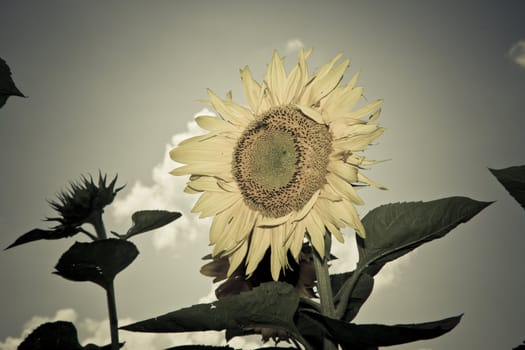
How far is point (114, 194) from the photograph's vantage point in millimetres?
3031

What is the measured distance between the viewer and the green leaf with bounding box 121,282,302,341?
1235 mm

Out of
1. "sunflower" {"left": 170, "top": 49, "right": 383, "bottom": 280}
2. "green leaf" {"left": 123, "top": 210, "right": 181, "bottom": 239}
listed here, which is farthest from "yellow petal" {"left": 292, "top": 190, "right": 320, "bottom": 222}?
"green leaf" {"left": 123, "top": 210, "right": 181, "bottom": 239}

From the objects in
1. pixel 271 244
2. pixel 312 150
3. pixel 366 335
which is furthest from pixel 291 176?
pixel 366 335

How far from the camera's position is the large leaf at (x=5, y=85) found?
1.47 meters

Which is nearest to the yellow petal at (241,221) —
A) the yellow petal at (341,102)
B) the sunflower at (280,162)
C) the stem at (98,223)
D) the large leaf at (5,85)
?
the sunflower at (280,162)

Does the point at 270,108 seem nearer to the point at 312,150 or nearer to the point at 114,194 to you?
the point at 312,150

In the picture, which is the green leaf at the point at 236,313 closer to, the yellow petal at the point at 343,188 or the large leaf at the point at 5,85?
the yellow petal at the point at 343,188

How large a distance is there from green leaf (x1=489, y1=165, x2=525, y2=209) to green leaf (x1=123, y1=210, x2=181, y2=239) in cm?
170

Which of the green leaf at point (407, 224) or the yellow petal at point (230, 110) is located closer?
the green leaf at point (407, 224)

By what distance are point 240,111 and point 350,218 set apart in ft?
1.82

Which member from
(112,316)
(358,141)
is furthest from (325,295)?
(112,316)

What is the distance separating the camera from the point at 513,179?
1424mm

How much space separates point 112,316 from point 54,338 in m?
0.28

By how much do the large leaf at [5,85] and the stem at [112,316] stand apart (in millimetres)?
1092
